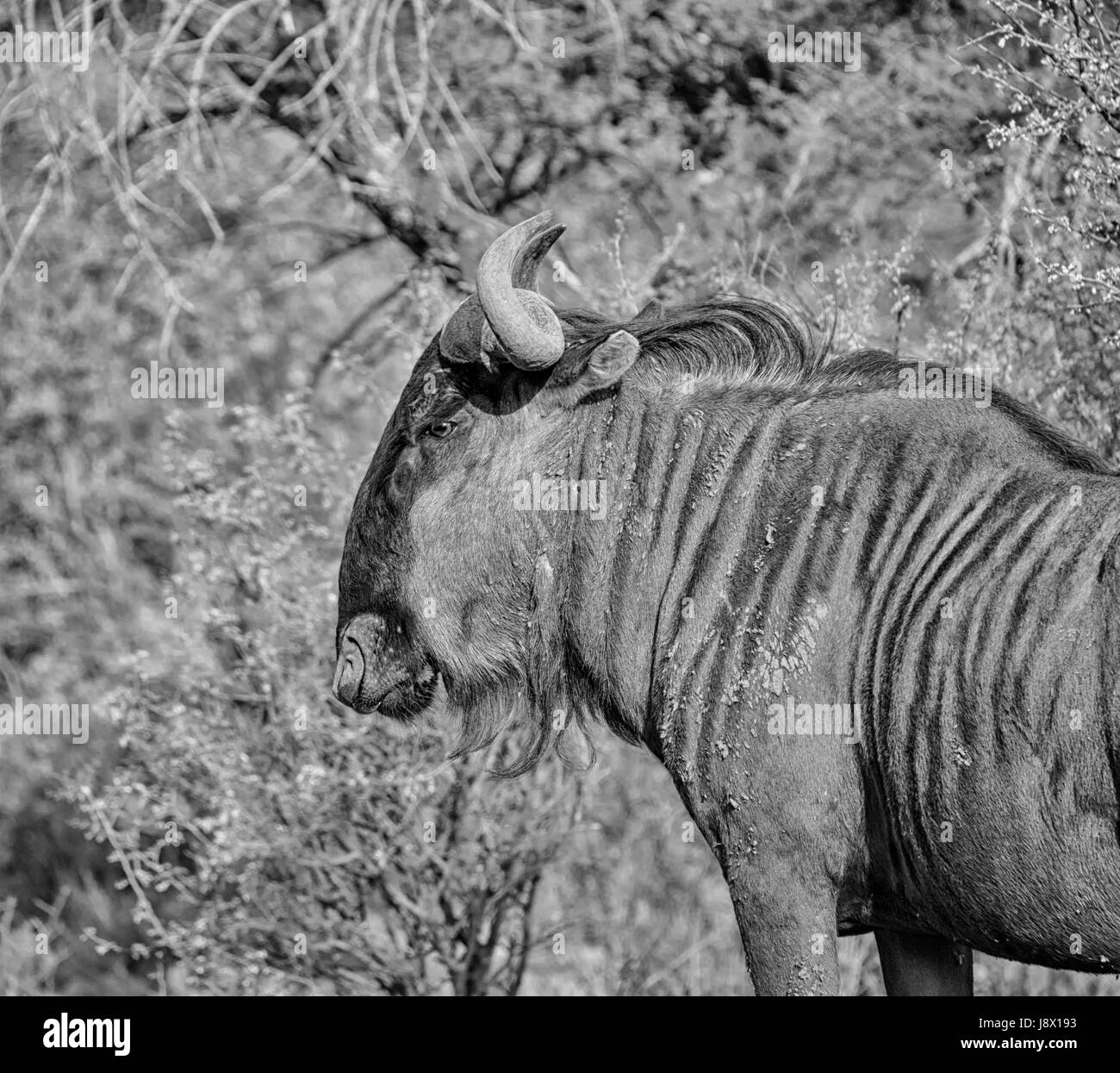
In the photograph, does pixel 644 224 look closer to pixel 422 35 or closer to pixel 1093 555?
pixel 422 35

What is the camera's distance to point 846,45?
26.5ft

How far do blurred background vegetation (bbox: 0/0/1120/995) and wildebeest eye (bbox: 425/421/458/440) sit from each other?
31.5 inches

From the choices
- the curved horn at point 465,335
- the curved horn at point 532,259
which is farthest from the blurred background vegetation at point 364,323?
the curved horn at point 465,335

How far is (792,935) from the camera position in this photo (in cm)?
339
